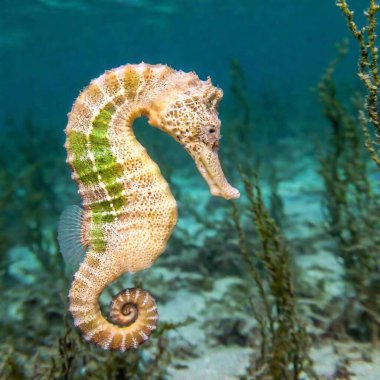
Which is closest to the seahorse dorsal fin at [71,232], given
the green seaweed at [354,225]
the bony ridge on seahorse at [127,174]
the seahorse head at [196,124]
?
the bony ridge on seahorse at [127,174]

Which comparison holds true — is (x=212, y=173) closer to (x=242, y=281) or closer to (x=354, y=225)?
(x=354, y=225)

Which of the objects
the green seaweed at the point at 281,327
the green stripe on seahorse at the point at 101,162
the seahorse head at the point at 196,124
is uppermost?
the seahorse head at the point at 196,124

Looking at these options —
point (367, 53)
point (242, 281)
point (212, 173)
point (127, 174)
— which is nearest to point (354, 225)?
point (242, 281)

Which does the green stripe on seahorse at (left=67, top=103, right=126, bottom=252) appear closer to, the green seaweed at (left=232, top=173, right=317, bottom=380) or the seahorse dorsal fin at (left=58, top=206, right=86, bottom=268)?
the seahorse dorsal fin at (left=58, top=206, right=86, bottom=268)

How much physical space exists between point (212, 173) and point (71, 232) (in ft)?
2.50

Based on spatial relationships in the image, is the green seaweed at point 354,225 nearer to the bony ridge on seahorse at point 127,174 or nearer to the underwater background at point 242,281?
the underwater background at point 242,281

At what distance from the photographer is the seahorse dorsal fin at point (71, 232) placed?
1.94 metres

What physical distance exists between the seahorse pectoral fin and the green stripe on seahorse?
1.23ft

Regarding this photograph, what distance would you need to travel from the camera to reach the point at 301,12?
→ 3778cm

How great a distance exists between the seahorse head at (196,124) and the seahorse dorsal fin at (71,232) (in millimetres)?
622

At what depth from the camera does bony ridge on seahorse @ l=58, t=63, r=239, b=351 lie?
176 centimetres

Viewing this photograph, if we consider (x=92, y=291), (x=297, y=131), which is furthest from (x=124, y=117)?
(x=297, y=131)

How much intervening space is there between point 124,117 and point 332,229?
383 cm

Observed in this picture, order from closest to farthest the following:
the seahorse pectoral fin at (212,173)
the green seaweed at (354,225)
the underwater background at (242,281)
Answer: the seahorse pectoral fin at (212,173) < the underwater background at (242,281) < the green seaweed at (354,225)
